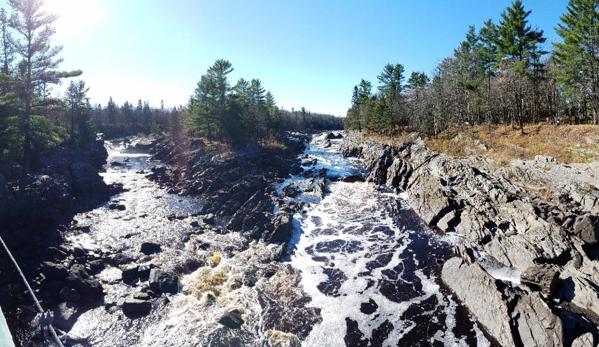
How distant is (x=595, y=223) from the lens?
64.3ft

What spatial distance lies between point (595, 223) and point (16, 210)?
41235 millimetres

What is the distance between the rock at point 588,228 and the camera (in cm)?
1931

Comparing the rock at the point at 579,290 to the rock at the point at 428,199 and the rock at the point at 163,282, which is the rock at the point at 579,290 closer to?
the rock at the point at 428,199

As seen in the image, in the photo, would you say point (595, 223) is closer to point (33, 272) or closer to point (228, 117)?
point (33, 272)

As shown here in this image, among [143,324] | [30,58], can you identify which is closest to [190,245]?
[143,324]

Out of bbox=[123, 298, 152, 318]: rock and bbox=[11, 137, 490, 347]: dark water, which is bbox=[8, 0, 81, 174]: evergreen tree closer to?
bbox=[11, 137, 490, 347]: dark water

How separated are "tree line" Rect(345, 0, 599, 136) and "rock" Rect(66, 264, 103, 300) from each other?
1842 inches

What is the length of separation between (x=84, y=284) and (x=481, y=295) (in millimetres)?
23395

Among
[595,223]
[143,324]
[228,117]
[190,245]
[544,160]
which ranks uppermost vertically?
[228,117]

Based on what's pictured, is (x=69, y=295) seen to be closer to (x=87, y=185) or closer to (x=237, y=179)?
(x=87, y=185)

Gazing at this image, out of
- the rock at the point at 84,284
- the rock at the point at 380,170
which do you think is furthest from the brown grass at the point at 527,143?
the rock at the point at 84,284

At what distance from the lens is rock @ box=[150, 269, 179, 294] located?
1831 cm

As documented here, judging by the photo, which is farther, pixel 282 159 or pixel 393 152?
pixel 282 159

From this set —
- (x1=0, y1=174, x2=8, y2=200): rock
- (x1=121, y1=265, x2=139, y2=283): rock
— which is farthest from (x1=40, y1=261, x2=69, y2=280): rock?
(x1=0, y1=174, x2=8, y2=200): rock
